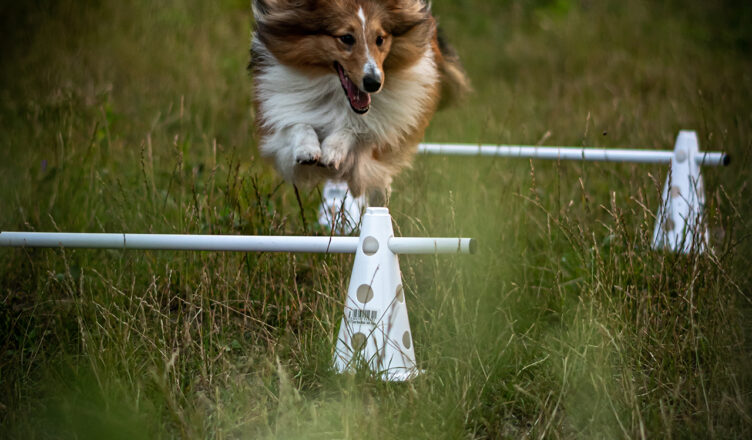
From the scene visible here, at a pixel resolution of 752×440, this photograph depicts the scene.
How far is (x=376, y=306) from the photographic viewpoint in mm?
2342

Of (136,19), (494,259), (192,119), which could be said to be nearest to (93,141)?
(192,119)

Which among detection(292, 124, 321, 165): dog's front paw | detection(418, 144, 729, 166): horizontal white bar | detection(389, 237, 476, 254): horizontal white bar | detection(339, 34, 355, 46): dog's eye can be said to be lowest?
detection(389, 237, 476, 254): horizontal white bar

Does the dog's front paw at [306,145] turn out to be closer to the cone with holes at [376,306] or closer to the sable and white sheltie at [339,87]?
the sable and white sheltie at [339,87]

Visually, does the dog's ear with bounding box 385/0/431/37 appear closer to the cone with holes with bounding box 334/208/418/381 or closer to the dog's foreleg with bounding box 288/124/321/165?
the dog's foreleg with bounding box 288/124/321/165

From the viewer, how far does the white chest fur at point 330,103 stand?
3666 millimetres

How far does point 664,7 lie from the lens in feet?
36.5

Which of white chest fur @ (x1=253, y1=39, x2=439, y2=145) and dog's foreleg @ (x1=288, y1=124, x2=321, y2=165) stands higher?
white chest fur @ (x1=253, y1=39, x2=439, y2=145)

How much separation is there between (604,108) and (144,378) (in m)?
5.51

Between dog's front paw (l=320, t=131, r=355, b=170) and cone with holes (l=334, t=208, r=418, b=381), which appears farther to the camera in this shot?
dog's front paw (l=320, t=131, r=355, b=170)

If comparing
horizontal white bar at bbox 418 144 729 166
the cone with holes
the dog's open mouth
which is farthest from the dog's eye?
the cone with holes

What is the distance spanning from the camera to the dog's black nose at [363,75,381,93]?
10.5 ft

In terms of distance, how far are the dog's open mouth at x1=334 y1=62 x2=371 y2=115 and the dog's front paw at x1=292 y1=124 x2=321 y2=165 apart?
264mm

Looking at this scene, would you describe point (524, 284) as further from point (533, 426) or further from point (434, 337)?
point (533, 426)

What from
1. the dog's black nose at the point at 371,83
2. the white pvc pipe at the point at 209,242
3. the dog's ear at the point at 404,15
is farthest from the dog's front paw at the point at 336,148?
the white pvc pipe at the point at 209,242
